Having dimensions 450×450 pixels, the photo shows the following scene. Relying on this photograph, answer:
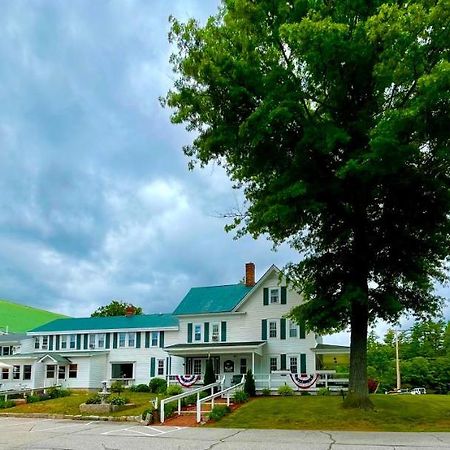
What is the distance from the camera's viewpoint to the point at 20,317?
66.4 metres

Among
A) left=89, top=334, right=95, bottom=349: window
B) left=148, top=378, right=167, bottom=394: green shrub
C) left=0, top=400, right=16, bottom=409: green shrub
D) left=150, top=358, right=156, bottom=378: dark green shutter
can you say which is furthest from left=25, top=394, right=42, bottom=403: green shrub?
left=89, top=334, right=95, bottom=349: window

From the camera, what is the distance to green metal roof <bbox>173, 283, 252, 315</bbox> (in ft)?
137

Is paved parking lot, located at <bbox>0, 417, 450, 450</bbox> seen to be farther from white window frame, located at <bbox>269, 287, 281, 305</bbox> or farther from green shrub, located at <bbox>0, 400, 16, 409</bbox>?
white window frame, located at <bbox>269, 287, 281, 305</bbox>

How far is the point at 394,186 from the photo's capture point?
20781 millimetres

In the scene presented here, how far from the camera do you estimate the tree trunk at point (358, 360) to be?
21047mm

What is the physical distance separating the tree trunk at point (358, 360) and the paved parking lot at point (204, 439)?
435cm

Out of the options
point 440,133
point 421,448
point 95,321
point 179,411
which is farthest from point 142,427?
point 95,321

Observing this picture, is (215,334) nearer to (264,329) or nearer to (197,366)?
(197,366)

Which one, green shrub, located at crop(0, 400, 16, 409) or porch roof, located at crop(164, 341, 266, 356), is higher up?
porch roof, located at crop(164, 341, 266, 356)

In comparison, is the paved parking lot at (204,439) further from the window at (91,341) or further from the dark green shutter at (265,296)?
the window at (91,341)

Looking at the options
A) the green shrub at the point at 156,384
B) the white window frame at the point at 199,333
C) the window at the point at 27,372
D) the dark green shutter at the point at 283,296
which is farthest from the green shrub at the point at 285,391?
the window at the point at 27,372

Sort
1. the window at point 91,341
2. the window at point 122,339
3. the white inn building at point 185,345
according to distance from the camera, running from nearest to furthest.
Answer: the white inn building at point 185,345
the window at point 122,339
the window at point 91,341

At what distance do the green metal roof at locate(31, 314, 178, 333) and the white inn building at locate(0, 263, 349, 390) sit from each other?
0.28 feet

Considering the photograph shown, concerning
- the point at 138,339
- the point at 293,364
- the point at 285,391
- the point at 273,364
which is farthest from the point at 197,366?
the point at 285,391
